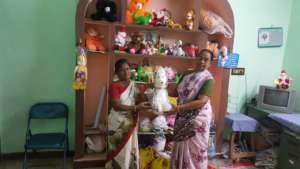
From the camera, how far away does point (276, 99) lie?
10.2 feet

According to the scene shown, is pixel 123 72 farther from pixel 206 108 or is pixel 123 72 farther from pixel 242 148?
pixel 242 148

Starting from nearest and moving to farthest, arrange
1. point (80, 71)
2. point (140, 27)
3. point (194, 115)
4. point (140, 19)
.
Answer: point (194, 115)
point (80, 71)
point (140, 19)
point (140, 27)

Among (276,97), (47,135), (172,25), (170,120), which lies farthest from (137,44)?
(276,97)

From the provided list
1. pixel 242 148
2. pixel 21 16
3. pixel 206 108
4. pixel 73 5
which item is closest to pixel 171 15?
pixel 73 5

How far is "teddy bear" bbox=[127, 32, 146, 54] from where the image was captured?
2.81 m

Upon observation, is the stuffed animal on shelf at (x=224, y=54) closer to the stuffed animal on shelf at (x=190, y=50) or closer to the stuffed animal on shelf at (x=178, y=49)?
the stuffed animal on shelf at (x=190, y=50)

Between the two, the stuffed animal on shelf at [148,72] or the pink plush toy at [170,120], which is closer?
the stuffed animal on shelf at [148,72]

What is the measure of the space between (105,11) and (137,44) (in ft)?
1.70

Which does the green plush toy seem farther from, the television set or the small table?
the television set

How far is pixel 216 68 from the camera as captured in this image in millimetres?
3189

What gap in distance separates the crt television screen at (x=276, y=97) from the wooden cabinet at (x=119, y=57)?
1.86 feet

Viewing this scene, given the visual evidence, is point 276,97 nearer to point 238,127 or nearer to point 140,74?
point 238,127

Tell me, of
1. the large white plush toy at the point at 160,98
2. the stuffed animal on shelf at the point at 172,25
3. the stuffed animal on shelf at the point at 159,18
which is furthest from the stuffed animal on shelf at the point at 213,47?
the large white plush toy at the point at 160,98

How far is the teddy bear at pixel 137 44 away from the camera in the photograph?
9.23ft
